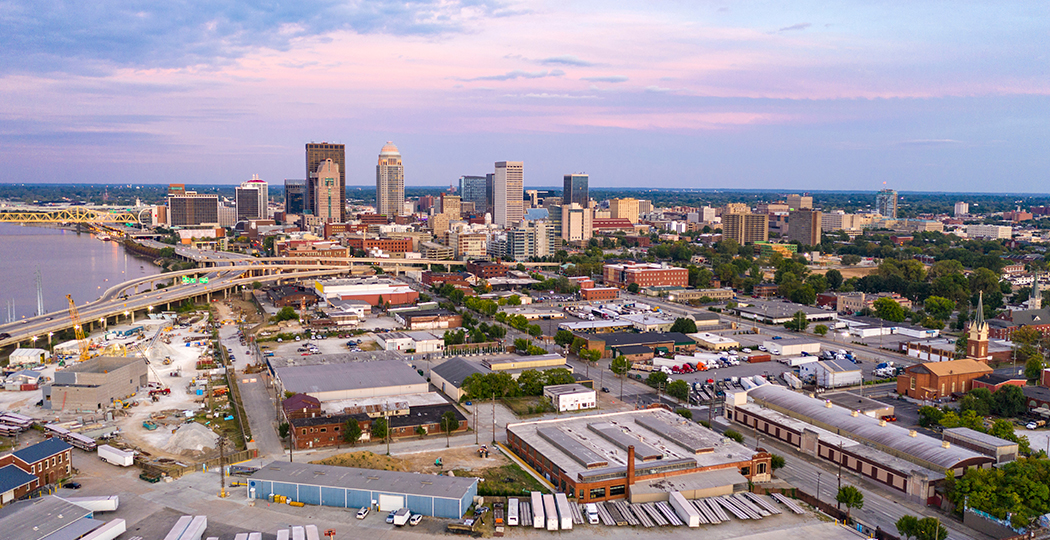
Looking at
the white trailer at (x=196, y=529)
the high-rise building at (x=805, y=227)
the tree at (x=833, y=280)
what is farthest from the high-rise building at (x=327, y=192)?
the white trailer at (x=196, y=529)

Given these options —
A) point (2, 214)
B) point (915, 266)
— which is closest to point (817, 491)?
point (915, 266)

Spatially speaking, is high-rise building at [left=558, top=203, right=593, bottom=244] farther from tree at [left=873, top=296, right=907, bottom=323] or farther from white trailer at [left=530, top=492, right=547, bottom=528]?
white trailer at [left=530, top=492, right=547, bottom=528]

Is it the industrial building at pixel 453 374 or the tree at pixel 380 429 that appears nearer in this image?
the tree at pixel 380 429

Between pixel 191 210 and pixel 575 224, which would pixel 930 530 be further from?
pixel 191 210

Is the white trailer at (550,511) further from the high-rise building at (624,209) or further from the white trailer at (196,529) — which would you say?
the high-rise building at (624,209)

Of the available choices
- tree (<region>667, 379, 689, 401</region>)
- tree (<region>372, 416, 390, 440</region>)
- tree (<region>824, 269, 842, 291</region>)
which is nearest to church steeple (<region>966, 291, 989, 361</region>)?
tree (<region>667, 379, 689, 401</region>)

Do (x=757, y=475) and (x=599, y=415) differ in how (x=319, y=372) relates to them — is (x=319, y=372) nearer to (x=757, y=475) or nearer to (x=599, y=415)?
(x=599, y=415)

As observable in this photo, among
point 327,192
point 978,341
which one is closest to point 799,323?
point 978,341
